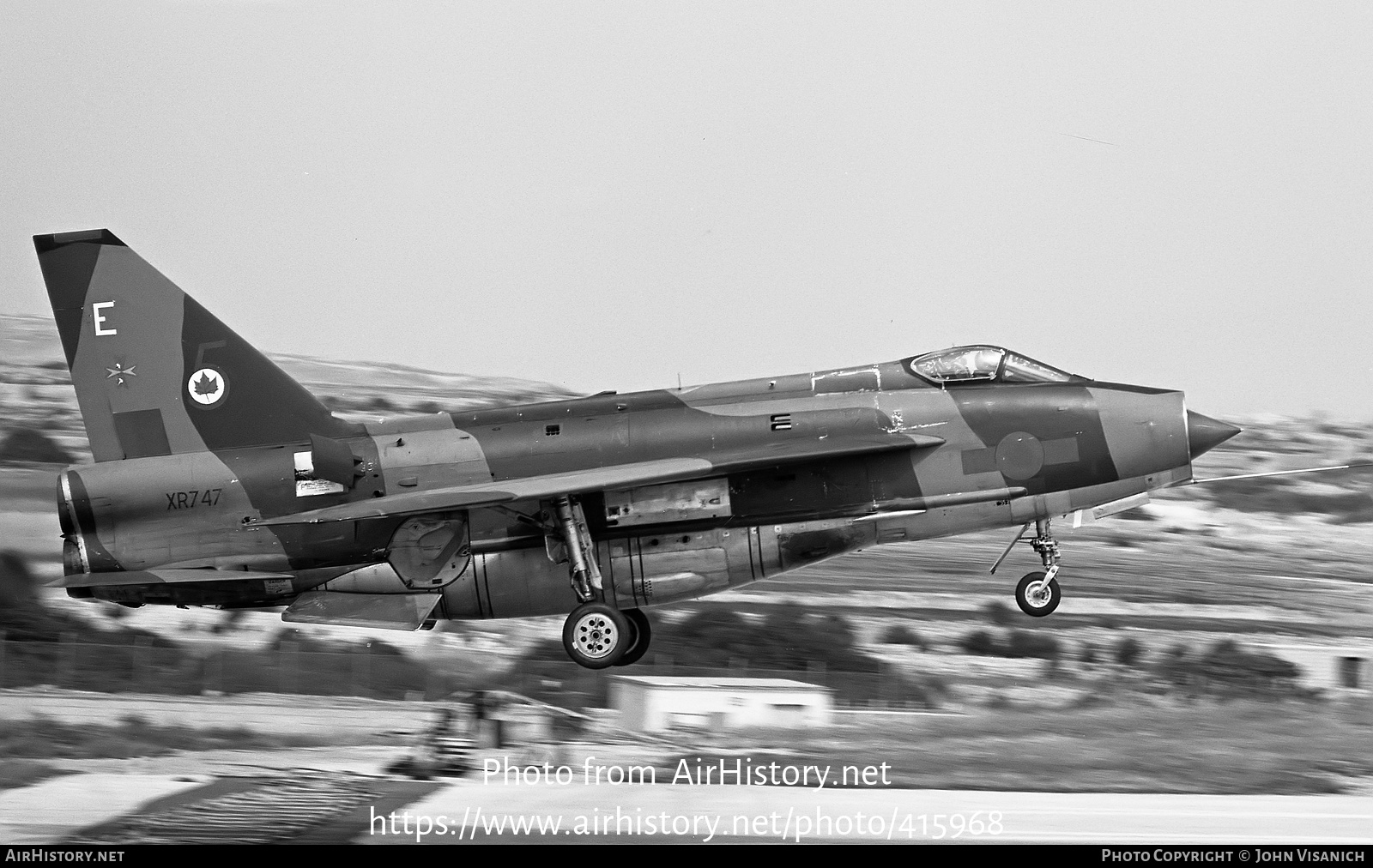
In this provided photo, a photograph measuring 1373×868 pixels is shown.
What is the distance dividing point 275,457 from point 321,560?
124 cm

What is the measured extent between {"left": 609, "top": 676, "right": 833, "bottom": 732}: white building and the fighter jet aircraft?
3112 mm

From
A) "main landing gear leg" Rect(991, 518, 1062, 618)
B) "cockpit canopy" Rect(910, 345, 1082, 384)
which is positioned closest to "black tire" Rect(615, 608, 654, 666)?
"main landing gear leg" Rect(991, 518, 1062, 618)

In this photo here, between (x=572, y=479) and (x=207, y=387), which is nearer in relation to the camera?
(x=572, y=479)

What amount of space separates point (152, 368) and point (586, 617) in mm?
5725

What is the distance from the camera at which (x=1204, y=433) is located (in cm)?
1502

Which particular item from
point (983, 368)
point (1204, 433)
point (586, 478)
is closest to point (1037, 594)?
point (1204, 433)

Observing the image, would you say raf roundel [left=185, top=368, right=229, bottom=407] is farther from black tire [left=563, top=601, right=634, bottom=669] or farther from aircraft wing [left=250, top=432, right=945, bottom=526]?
black tire [left=563, top=601, right=634, bottom=669]

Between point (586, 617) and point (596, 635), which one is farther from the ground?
point (586, 617)

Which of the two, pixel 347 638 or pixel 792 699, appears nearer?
pixel 792 699

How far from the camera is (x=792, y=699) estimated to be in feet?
64.7

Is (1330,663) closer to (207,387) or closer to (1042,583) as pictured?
(1042,583)

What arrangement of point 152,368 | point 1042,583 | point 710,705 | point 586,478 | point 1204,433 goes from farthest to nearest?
point 710,705 < point 152,368 < point 1042,583 < point 1204,433 < point 586,478

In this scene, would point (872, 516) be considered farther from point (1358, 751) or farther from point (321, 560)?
point (1358, 751)

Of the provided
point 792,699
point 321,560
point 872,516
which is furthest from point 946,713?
point 321,560
